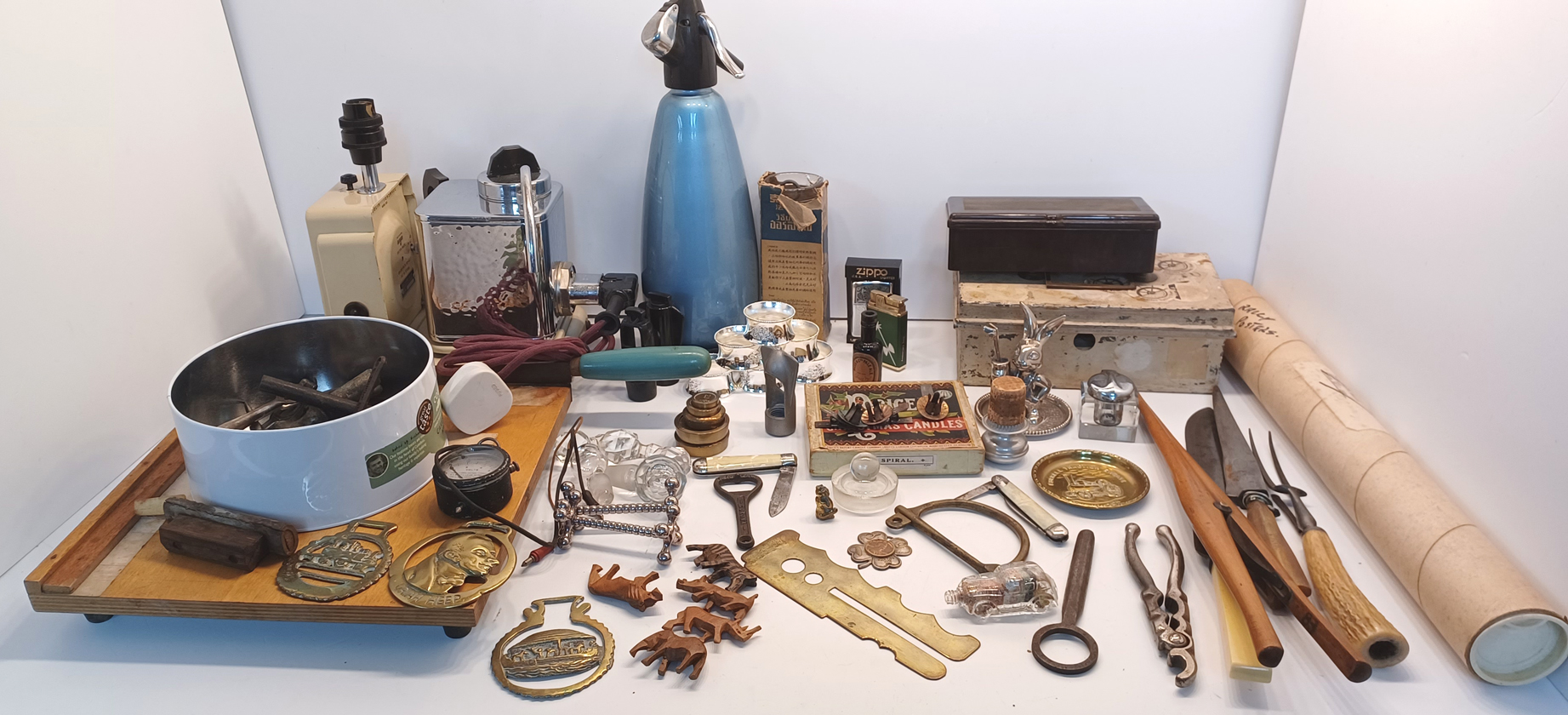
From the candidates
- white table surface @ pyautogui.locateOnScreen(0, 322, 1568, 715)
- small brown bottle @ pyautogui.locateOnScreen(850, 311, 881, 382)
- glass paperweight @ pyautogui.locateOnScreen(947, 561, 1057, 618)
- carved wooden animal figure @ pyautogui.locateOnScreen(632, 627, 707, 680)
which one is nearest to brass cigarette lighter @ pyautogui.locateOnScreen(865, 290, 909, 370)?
small brown bottle @ pyautogui.locateOnScreen(850, 311, 881, 382)

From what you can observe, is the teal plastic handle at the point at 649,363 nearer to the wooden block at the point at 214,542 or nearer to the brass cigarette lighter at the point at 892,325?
the brass cigarette lighter at the point at 892,325

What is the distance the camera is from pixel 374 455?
1.01m

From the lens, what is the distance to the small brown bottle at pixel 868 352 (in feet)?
4.43

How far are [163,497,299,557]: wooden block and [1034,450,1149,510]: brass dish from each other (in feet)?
2.55

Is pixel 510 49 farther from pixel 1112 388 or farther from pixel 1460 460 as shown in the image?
pixel 1460 460

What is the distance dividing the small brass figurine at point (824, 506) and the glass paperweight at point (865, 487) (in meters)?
0.01

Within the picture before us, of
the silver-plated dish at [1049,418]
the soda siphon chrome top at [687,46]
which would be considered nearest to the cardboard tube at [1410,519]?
the silver-plated dish at [1049,418]

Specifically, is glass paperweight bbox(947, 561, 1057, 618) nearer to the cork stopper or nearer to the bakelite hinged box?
the cork stopper

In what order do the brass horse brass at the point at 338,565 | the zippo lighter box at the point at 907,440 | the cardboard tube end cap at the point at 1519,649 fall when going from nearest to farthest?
the cardboard tube end cap at the point at 1519,649
the brass horse brass at the point at 338,565
the zippo lighter box at the point at 907,440

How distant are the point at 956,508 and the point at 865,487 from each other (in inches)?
4.1

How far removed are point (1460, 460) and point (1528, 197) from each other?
0.86 feet

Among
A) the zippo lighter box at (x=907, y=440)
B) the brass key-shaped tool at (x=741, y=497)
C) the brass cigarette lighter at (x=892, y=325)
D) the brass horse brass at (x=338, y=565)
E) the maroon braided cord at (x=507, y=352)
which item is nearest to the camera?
the brass horse brass at (x=338, y=565)

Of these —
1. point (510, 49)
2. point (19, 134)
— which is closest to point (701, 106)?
point (510, 49)

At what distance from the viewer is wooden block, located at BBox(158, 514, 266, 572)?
0.94 metres
